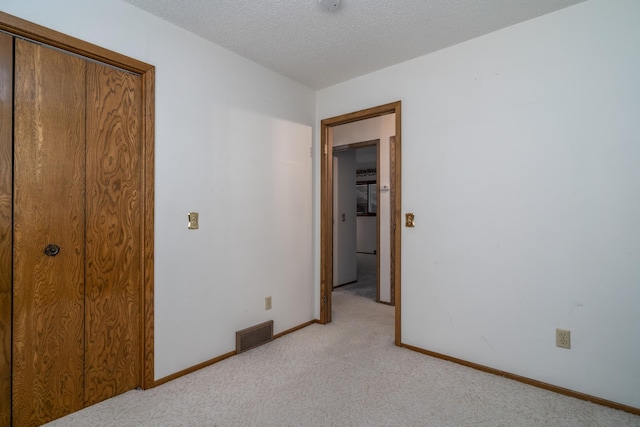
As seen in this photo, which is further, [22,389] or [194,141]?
[194,141]

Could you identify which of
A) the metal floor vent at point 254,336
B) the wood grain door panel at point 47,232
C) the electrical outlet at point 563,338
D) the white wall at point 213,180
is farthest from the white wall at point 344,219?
the wood grain door panel at point 47,232

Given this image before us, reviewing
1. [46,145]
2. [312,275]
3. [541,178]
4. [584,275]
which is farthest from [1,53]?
[584,275]

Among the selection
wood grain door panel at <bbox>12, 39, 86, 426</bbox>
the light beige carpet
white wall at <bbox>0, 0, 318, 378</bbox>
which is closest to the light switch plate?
white wall at <bbox>0, 0, 318, 378</bbox>

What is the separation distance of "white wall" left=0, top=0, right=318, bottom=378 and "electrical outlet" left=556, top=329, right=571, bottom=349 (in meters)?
2.04

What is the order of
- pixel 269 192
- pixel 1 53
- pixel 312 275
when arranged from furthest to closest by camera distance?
pixel 312 275 < pixel 269 192 < pixel 1 53

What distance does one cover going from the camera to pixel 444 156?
2.50m

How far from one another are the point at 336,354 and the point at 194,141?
1935 mm

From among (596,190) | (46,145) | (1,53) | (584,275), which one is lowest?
(584,275)

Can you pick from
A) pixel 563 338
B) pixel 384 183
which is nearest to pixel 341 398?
pixel 563 338

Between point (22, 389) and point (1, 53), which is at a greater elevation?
point (1, 53)

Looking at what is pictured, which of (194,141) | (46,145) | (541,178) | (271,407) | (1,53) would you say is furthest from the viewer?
(194,141)

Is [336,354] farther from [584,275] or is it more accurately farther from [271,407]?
[584,275]

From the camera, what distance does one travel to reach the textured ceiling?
6.39 feet

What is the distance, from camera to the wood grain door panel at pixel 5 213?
156cm
